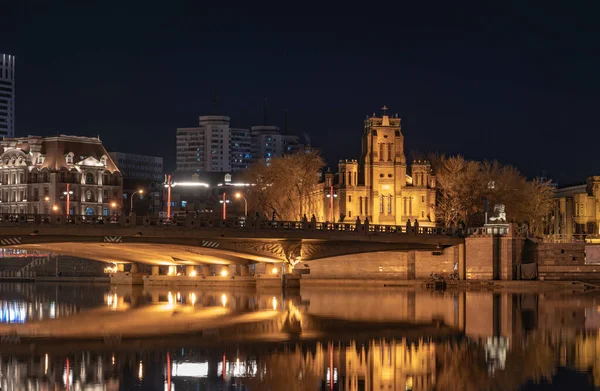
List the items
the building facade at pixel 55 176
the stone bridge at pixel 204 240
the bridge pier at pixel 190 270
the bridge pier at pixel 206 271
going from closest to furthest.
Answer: the stone bridge at pixel 204 240
the bridge pier at pixel 206 271
the bridge pier at pixel 190 270
the building facade at pixel 55 176

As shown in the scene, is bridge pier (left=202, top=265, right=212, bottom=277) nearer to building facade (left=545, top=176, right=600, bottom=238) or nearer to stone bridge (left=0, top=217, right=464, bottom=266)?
stone bridge (left=0, top=217, right=464, bottom=266)

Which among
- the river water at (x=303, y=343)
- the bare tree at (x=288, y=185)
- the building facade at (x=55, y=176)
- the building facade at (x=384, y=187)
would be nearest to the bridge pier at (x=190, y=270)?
the bare tree at (x=288, y=185)

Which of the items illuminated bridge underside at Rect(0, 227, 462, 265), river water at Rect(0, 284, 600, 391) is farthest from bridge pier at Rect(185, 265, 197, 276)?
river water at Rect(0, 284, 600, 391)

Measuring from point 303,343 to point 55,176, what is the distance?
118 m

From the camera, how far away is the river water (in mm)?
48125

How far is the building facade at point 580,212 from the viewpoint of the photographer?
152500mm

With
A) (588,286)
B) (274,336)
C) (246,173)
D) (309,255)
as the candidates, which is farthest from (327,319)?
(246,173)

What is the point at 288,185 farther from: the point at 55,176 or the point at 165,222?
the point at 165,222

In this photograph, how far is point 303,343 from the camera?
197 ft

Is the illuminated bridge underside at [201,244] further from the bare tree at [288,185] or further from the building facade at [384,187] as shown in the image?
the building facade at [384,187]

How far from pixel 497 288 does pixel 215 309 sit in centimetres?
3092

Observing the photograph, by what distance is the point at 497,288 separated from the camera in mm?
103500

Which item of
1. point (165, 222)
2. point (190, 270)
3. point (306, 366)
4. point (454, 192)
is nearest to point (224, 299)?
point (165, 222)

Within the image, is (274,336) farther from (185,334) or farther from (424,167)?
(424,167)
